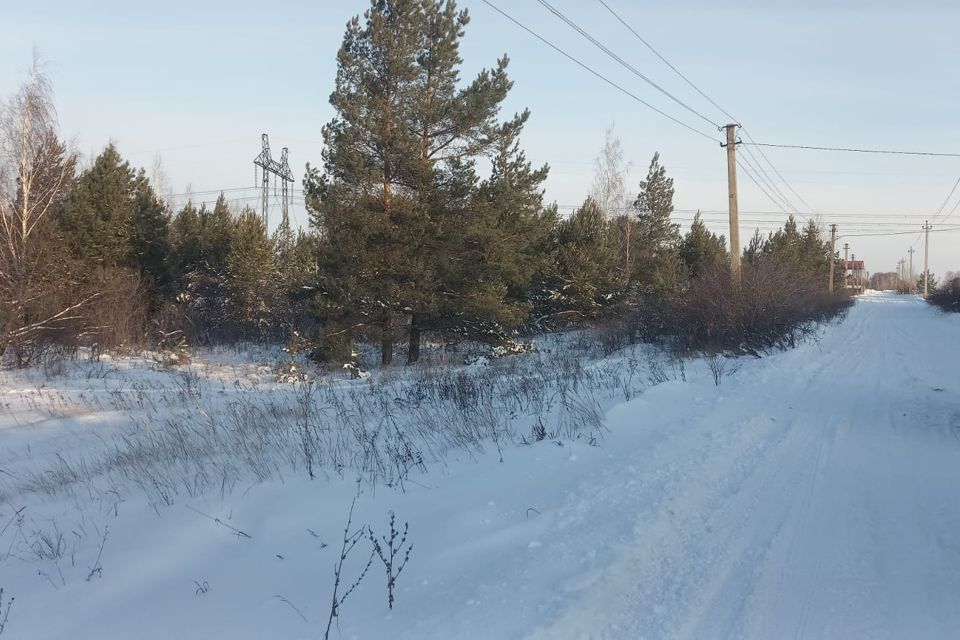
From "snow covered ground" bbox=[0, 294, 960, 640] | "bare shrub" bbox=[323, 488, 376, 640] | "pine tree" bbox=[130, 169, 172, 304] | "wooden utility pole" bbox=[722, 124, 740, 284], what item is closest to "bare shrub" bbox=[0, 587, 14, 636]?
"snow covered ground" bbox=[0, 294, 960, 640]

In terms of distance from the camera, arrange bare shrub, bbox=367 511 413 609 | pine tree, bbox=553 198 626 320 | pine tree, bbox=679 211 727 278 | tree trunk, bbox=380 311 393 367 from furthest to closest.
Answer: pine tree, bbox=679 211 727 278 → pine tree, bbox=553 198 626 320 → tree trunk, bbox=380 311 393 367 → bare shrub, bbox=367 511 413 609

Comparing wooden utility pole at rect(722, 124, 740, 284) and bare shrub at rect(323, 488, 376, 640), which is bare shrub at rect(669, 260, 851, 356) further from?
bare shrub at rect(323, 488, 376, 640)

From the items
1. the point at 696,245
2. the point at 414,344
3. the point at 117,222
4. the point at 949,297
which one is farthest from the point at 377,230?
the point at 949,297

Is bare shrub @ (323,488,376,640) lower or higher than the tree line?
lower

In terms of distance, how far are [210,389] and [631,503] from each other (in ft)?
35.3

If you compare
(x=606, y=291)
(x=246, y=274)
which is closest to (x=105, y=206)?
(x=246, y=274)

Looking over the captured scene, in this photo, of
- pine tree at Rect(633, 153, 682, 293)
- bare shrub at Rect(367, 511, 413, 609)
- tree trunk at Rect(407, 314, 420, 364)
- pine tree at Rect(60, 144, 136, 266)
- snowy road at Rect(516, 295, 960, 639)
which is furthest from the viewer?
pine tree at Rect(633, 153, 682, 293)

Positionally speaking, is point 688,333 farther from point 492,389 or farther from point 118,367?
point 118,367

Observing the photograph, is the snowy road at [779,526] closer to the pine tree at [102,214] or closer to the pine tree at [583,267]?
the pine tree at [583,267]

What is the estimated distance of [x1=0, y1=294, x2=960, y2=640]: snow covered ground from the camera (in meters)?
3.29

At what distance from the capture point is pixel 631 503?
185 inches

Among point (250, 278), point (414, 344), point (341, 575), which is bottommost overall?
point (341, 575)

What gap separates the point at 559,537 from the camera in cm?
414

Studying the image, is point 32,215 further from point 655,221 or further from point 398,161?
point 655,221
